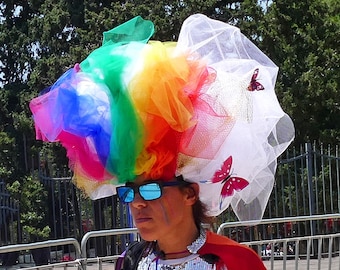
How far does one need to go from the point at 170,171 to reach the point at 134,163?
11cm

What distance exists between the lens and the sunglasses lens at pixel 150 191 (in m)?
1.94

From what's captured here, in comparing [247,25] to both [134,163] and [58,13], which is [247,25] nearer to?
[58,13]

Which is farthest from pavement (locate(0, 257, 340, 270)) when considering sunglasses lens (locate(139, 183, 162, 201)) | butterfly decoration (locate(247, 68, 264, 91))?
butterfly decoration (locate(247, 68, 264, 91))

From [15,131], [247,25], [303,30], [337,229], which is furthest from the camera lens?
[15,131]

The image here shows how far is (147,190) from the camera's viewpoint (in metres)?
1.95

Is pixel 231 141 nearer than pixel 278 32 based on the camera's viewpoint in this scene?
Yes

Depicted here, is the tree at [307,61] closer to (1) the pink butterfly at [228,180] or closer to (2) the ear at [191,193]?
(1) the pink butterfly at [228,180]

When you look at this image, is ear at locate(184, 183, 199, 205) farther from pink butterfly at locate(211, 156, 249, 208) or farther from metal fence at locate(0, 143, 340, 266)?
metal fence at locate(0, 143, 340, 266)

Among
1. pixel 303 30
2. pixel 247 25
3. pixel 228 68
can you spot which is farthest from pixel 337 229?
pixel 228 68

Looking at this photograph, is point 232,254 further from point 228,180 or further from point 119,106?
point 119,106

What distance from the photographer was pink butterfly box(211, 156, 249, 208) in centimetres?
207

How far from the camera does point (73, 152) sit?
6.81 feet

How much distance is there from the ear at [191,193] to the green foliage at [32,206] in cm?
1104

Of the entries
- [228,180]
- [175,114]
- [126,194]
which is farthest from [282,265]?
[175,114]
